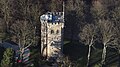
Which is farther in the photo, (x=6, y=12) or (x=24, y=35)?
(x=6, y=12)

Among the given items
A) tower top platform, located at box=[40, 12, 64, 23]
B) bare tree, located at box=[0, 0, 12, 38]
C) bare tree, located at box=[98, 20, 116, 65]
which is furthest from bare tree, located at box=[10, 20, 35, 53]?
bare tree, located at box=[98, 20, 116, 65]

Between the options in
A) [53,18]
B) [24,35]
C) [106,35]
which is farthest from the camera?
[53,18]

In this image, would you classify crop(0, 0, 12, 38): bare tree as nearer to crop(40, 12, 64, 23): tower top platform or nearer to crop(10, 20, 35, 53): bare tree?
crop(10, 20, 35, 53): bare tree

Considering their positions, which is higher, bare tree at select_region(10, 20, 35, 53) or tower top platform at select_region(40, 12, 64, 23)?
tower top platform at select_region(40, 12, 64, 23)

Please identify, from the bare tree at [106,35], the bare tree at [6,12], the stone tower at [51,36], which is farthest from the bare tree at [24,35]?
the bare tree at [106,35]

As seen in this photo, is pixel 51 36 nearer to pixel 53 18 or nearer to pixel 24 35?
pixel 53 18

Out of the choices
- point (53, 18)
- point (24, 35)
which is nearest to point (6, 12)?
point (24, 35)

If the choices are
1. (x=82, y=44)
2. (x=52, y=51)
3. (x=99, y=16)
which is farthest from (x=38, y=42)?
(x=99, y=16)

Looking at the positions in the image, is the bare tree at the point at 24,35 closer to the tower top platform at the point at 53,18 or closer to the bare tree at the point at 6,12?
the tower top platform at the point at 53,18
